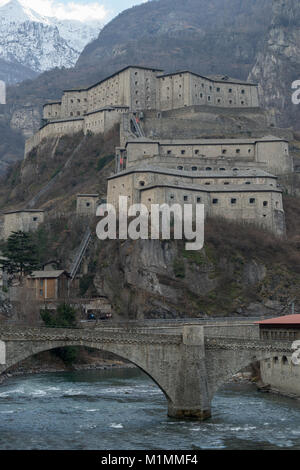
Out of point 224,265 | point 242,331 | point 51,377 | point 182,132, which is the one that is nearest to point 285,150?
point 182,132

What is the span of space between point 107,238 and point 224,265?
49.7ft

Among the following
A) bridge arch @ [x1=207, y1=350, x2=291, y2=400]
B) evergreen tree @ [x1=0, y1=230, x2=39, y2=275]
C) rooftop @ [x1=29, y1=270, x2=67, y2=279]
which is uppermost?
evergreen tree @ [x1=0, y1=230, x2=39, y2=275]

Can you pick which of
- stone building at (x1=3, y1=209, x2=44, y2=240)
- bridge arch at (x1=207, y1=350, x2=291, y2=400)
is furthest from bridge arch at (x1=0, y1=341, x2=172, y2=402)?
stone building at (x1=3, y1=209, x2=44, y2=240)

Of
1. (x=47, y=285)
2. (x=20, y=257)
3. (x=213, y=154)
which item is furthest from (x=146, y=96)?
(x=47, y=285)

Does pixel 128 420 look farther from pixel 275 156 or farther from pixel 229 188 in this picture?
pixel 275 156

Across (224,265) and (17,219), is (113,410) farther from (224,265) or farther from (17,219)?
(17,219)

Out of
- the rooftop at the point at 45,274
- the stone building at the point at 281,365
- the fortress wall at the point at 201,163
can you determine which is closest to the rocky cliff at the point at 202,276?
the rooftop at the point at 45,274

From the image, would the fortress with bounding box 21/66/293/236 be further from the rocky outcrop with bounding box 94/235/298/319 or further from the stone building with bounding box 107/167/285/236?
the rocky outcrop with bounding box 94/235/298/319

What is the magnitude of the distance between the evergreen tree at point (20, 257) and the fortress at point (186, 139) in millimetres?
13633

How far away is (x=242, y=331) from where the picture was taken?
231 ft

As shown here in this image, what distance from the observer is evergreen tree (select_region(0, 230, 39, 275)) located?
9050cm

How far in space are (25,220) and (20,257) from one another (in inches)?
658

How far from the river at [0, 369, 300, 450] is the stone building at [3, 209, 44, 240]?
43.6 m

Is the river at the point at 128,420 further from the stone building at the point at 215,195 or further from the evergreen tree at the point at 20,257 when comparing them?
the stone building at the point at 215,195
